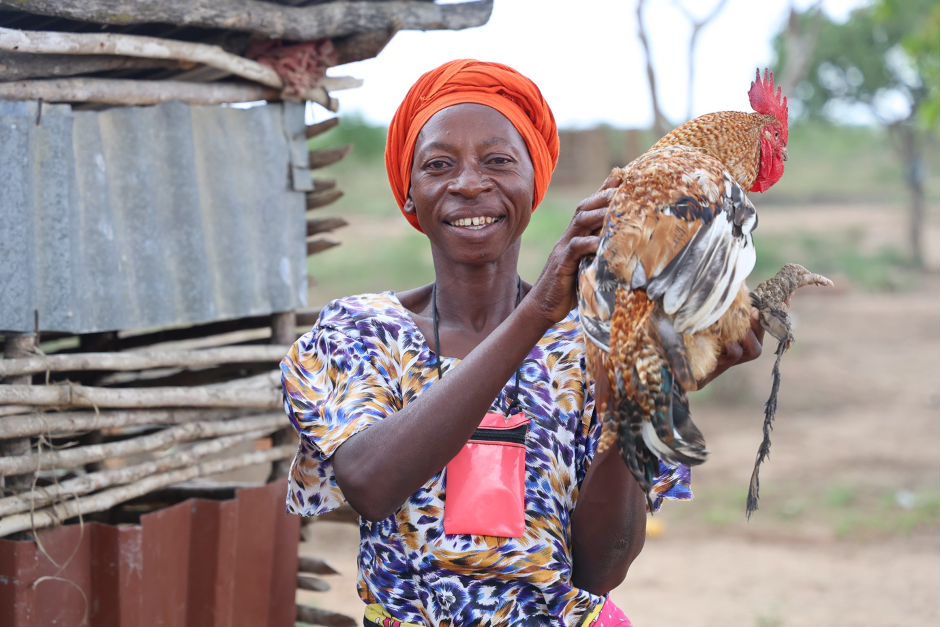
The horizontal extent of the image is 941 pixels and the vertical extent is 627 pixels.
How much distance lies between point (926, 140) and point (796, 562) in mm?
17660

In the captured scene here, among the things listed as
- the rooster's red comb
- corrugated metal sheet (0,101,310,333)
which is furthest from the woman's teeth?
corrugated metal sheet (0,101,310,333)

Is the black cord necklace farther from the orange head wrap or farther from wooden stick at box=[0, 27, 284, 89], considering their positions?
wooden stick at box=[0, 27, 284, 89]

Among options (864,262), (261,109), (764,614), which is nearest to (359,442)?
(261,109)

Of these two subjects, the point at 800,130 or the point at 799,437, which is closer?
the point at 799,437

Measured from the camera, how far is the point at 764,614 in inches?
225

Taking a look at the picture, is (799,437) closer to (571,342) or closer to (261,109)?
(261,109)

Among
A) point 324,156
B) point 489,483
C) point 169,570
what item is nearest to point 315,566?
point 169,570

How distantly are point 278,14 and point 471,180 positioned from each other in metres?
2.14

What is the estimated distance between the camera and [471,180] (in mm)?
2080

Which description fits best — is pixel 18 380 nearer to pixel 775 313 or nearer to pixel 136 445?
pixel 136 445

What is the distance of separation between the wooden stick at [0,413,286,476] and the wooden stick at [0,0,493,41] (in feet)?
5.13

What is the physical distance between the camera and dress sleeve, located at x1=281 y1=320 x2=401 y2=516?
1.93 meters

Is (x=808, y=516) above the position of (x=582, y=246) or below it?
below

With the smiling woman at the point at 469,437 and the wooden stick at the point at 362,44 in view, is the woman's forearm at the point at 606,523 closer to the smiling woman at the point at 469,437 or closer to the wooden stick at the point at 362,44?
the smiling woman at the point at 469,437
